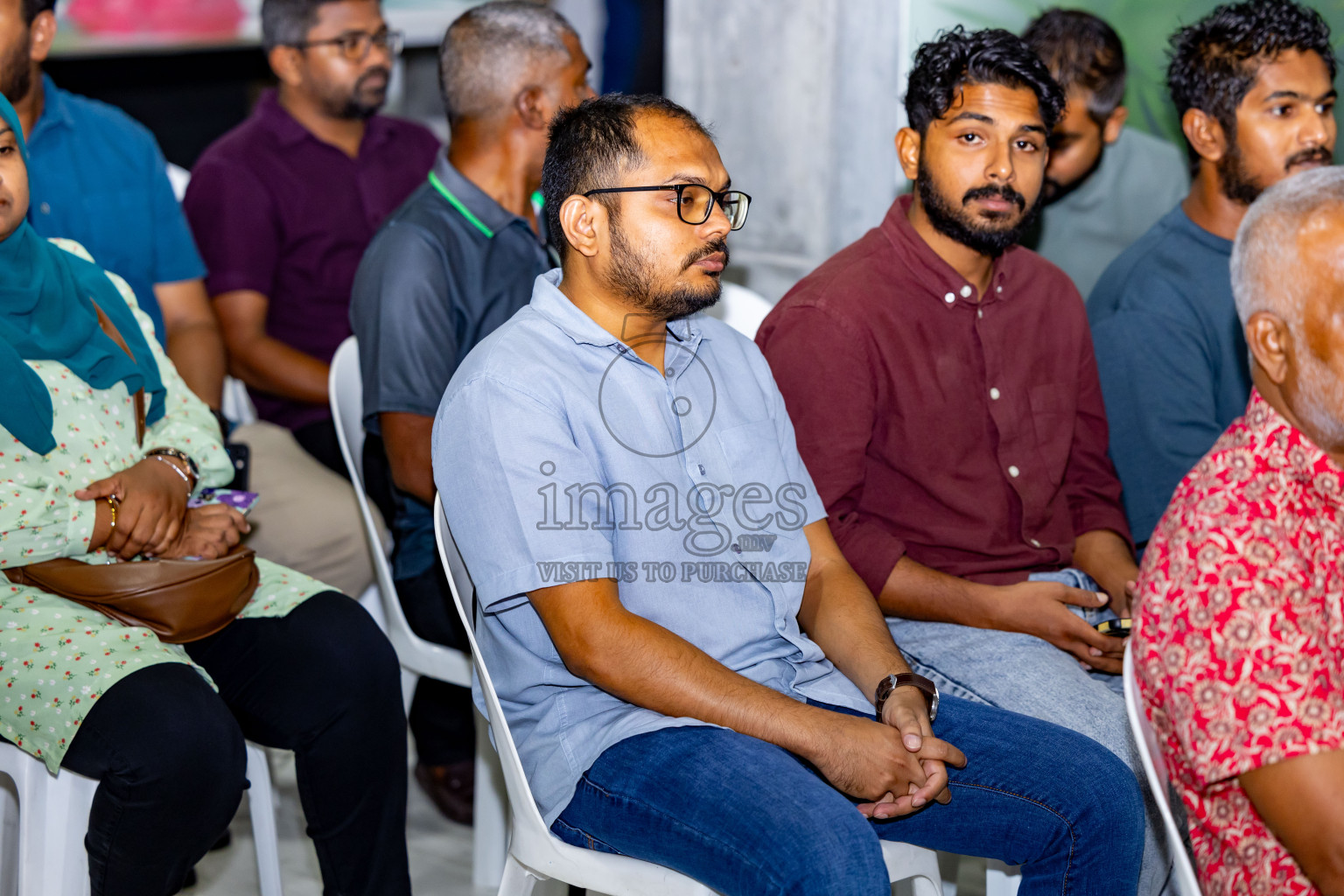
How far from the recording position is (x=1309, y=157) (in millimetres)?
2512

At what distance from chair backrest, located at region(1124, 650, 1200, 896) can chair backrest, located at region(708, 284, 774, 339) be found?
1407 millimetres

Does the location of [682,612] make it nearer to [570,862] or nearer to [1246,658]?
[570,862]

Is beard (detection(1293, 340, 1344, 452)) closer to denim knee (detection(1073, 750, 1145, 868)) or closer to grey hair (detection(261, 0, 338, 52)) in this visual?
denim knee (detection(1073, 750, 1145, 868))

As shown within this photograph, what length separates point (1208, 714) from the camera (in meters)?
1.24

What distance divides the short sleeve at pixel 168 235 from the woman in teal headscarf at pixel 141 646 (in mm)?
537

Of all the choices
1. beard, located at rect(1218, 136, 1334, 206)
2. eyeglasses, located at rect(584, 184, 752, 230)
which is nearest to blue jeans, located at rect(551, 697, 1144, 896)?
eyeglasses, located at rect(584, 184, 752, 230)

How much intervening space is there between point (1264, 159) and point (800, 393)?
3.93 feet

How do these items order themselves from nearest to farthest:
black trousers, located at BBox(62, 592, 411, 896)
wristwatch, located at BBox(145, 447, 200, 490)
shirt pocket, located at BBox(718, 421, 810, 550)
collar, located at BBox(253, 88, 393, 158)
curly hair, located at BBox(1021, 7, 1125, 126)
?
black trousers, located at BBox(62, 592, 411, 896) < shirt pocket, located at BBox(718, 421, 810, 550) < wristwatch, located at BBox(145, 447, 200, 490) < curly hair, located at BBox(1021, 7, 1125, 126) < collar, located at BBox(253, 88, 393, 158)

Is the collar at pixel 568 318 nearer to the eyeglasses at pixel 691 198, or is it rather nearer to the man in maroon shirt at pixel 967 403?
the eyeglasses at pixel 691 198

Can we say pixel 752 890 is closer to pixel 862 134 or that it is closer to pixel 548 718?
pixel 548 718

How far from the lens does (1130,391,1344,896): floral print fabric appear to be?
4.02ft

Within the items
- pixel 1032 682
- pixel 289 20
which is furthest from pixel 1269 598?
pixel 289 20

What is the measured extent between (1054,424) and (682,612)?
0.90m

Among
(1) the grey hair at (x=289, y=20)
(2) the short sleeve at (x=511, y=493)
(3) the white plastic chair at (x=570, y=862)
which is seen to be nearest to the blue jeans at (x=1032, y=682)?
(3) the white plastic chair at (x=570, y=862)
